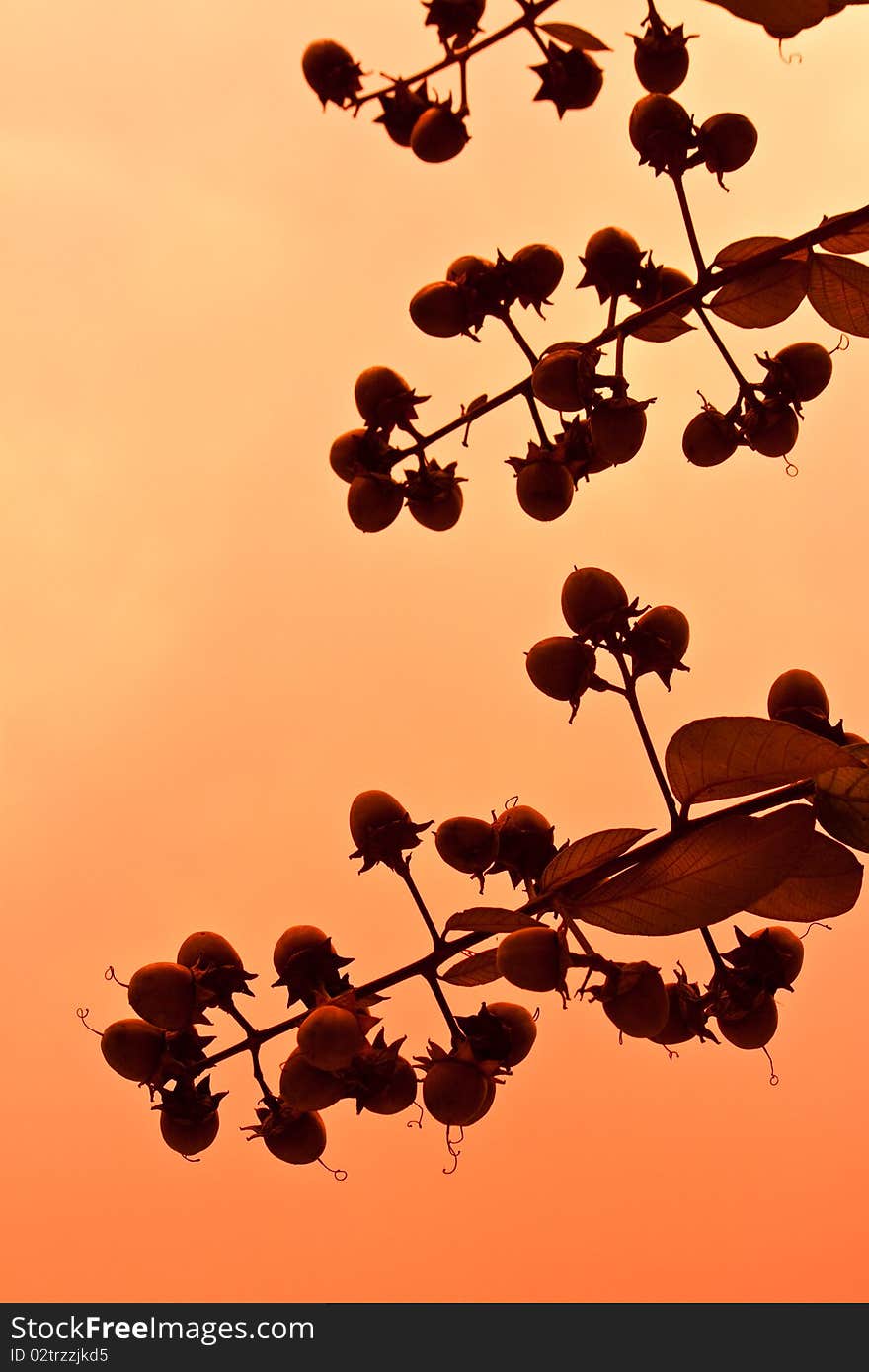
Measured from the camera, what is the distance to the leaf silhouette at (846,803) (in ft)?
1.94

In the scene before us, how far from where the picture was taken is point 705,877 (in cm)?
59

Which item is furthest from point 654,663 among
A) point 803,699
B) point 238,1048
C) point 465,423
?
point 238,1048

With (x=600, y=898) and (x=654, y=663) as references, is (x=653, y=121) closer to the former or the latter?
(x=654, y=663)

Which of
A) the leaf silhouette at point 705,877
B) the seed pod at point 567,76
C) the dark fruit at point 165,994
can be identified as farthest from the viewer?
the seed pod at point 567,76

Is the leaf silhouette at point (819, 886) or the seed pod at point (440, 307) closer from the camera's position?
the leaf silhouette at point (819, 886)

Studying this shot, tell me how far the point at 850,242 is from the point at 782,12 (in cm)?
14

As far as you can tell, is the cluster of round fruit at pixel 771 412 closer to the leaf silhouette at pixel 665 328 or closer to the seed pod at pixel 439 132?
the leaf silhouette at pixel 665 328

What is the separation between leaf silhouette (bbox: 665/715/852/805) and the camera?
1.95 ft

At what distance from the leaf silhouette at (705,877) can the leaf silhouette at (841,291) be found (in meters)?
0.32

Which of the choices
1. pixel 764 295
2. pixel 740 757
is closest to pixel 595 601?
pixel 740 757

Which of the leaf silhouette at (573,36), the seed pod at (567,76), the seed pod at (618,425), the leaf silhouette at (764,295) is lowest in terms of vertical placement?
the seed pod at (618,425)

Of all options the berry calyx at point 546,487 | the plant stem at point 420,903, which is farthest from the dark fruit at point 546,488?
the plant stem at point 420,903

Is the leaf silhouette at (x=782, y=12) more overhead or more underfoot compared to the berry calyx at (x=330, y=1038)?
more overhead

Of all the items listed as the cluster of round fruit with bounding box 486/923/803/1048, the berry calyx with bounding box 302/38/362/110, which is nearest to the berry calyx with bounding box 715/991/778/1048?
the cluster of round fruit with bounding box 486/923/803/1048
